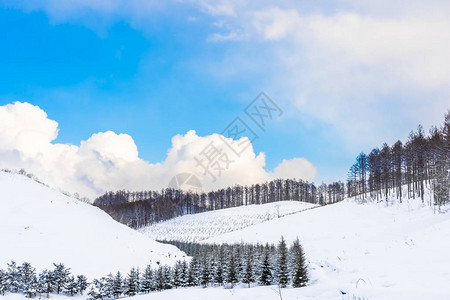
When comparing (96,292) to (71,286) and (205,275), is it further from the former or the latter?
(205,275)

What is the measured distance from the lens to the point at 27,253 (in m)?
23.3

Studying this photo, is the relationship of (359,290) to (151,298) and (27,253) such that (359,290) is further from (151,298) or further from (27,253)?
(27,253)

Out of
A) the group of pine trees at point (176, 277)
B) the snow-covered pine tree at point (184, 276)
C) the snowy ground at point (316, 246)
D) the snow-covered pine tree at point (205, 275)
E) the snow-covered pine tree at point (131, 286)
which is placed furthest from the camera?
the snow-covered pine tree at point (184, 276)

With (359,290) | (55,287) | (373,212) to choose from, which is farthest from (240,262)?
(373,212)

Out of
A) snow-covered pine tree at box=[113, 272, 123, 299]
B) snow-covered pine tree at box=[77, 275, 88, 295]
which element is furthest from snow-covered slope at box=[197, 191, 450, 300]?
snow-covered pine tree at box=[77, 275, 88, 295]

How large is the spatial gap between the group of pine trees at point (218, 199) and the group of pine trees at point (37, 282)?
95591 mm

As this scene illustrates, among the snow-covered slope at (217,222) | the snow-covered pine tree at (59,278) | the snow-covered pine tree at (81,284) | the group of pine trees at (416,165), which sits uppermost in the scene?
the group of pine trees at (416,165)

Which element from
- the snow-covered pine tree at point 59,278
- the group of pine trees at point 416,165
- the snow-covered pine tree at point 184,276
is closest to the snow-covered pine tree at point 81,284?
the snow-covered pine tree at point 59,278

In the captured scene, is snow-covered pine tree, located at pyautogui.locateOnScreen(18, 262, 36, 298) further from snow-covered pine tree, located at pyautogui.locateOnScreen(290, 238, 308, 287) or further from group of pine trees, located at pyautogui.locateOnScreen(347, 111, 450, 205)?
group of pine trees, located at pyautogui.locateOnScreen(347, 111, 450, 205)

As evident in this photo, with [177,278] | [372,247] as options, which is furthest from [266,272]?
[372,247]

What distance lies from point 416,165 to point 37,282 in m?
60.7

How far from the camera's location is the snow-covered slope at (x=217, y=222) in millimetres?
84594

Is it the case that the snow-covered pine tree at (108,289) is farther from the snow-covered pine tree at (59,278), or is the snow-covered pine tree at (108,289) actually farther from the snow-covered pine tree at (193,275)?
the snow-covered pine tree at (193,275)

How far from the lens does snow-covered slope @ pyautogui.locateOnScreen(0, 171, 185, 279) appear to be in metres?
24.4
